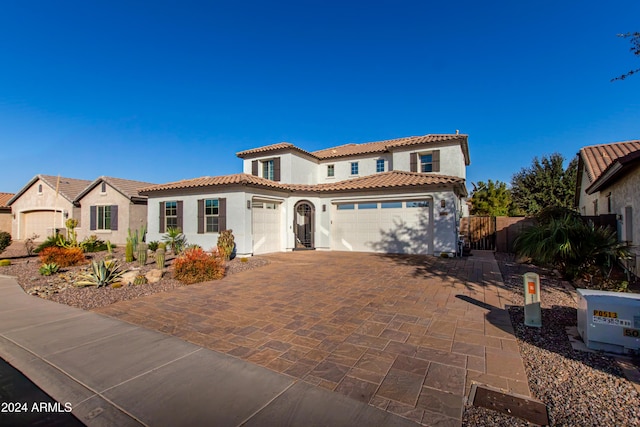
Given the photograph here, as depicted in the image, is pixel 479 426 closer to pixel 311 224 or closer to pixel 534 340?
pixel 534 340

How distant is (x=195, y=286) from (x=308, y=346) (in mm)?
4877

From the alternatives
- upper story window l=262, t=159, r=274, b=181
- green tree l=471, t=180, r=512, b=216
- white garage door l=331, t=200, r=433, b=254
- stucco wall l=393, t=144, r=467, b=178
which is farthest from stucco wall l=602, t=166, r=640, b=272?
upper story window l=262, t=159, r=274, b=181

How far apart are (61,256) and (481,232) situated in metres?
19.4

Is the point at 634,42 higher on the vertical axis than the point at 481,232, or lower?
higher

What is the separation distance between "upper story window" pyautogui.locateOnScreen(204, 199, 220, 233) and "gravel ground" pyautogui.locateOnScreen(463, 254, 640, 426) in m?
12.4

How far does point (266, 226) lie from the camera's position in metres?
14.4

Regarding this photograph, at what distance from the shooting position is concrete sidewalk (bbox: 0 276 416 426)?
2588 millimetres

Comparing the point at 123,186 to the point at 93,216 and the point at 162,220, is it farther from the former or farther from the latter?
the point at 162,220

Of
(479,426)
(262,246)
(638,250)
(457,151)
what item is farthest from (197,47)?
(638,250)

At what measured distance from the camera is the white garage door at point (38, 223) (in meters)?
21.9

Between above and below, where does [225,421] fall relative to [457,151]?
below

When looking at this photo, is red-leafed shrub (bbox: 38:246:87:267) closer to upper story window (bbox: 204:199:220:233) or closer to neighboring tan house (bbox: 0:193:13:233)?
upper story window (bbox: 204:199:220:233)

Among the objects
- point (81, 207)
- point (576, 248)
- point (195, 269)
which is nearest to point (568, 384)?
point (576, 248)

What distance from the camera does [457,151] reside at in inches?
647
